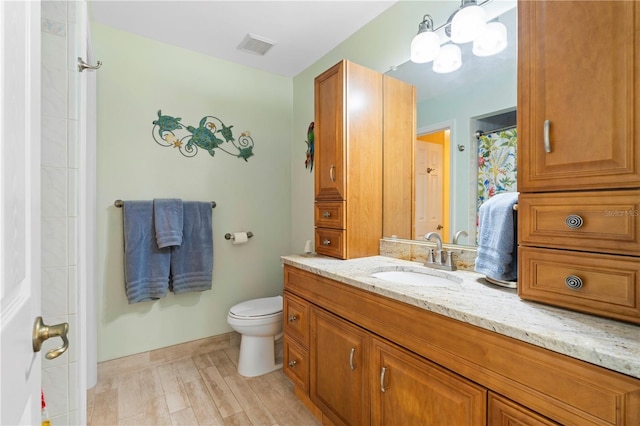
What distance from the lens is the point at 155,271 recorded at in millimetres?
2152

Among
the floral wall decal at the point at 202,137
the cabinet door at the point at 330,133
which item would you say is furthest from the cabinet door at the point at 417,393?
the floral wall decal at the point at 202,137

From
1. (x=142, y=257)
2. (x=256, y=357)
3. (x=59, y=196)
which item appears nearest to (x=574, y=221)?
(x=59, y=196)

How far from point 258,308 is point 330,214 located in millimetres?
945

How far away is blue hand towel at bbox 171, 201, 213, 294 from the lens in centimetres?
225

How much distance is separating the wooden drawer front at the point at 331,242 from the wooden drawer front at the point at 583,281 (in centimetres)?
96

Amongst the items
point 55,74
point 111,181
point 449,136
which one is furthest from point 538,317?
point 111,181

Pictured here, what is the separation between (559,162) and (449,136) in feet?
2.56

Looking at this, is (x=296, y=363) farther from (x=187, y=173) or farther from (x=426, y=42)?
(x=426, y=42)

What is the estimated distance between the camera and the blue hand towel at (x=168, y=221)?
2.13 metres

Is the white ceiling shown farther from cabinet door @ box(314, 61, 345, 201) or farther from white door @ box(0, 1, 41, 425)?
white door @ box(0, 1, 41, 425)

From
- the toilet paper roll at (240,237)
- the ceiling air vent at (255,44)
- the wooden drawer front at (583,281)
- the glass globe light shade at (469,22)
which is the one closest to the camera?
the wooden drawer front at (583,281)

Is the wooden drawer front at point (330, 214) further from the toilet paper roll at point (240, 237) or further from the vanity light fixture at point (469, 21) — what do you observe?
the vanity light fixture at point (469, 21)

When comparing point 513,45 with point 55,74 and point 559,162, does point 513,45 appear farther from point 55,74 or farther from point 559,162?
point 55,74

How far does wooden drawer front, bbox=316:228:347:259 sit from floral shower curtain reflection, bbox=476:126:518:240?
2.47 ft
